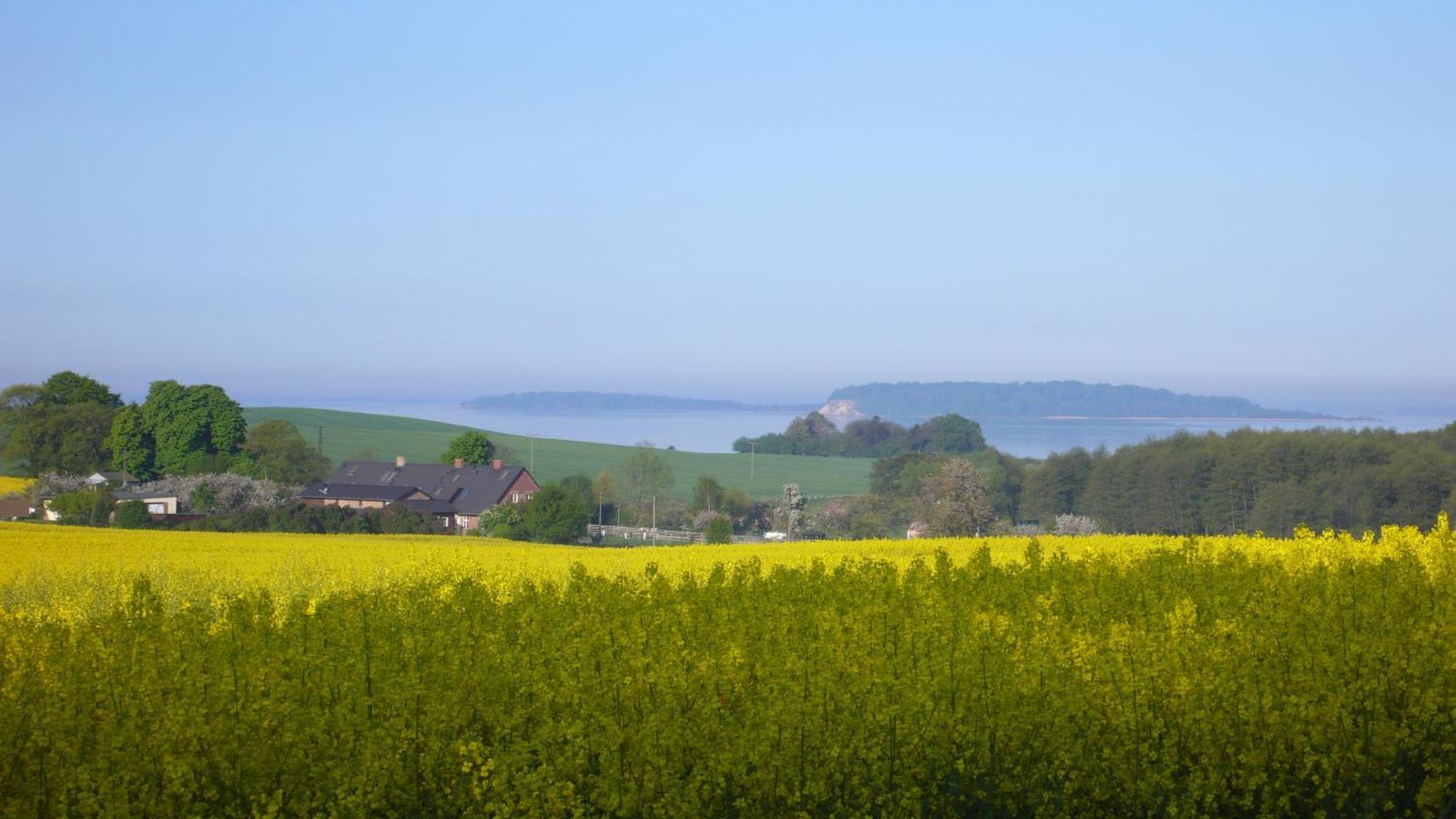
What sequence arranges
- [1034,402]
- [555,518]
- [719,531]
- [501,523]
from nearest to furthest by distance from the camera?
[719,531] → [555,518] → [501,523] → [1034,402]

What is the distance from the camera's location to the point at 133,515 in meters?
52.2

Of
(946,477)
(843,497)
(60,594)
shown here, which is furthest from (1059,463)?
(60,594)

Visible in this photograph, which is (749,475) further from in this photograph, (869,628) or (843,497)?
(869,628)

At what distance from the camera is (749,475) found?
104562mm

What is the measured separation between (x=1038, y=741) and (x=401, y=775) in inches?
148

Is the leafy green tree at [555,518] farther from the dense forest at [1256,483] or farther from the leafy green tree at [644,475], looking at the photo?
the dense forest at [1256,483]

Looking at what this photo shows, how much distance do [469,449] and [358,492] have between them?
35.1 feet

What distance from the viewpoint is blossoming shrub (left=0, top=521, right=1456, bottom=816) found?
6559 mm

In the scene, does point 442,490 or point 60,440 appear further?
point 60,440

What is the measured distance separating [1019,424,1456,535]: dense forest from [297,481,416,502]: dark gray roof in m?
34.2

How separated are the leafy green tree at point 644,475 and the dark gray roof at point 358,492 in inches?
515

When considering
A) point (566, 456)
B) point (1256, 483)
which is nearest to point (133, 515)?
point (1256, 483)

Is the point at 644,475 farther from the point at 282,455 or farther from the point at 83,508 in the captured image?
the point at 83,508

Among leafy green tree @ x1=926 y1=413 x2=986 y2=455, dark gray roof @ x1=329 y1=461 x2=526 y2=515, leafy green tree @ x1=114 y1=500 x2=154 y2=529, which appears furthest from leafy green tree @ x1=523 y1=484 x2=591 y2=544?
leafy green tree @ x1=926 y1=413 x2=986 y2=455
